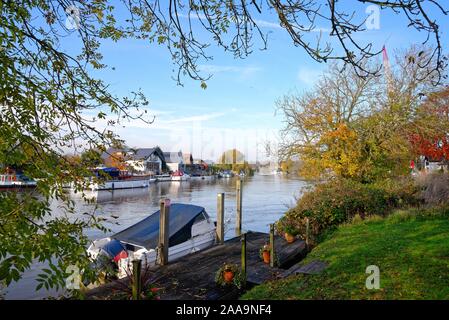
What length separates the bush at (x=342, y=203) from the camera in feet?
45.7

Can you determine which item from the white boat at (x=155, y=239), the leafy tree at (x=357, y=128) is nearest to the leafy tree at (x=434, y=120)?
the leafy tree at (x=357, y=128)

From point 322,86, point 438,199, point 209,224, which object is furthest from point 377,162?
point 209,224

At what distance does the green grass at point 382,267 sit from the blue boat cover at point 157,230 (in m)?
4.88

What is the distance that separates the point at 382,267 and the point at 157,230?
7.49 metres

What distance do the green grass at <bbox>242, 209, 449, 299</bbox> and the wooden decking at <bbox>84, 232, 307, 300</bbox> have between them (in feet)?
2.81

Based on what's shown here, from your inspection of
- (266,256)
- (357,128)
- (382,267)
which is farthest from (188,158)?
(382,267)

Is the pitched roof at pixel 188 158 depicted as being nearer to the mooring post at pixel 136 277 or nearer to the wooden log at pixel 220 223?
the wooden log at pixel 220 223

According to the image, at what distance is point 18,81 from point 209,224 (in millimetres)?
12253

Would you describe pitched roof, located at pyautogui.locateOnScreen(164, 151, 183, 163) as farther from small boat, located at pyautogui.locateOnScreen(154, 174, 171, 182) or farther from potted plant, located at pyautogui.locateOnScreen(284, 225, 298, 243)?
potted plant, located at pyautogui.locateOnScreen(284, 225, 298, 243)

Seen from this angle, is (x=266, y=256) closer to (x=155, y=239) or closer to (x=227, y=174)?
(x=155, y=239)

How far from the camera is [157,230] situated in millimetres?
12500

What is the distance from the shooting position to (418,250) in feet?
29.2

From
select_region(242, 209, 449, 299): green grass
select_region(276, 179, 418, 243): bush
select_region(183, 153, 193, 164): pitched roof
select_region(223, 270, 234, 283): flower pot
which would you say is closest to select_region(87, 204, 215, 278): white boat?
select_region(276, 179, 418, 243): bush
